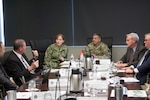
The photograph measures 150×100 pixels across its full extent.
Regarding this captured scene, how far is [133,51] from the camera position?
460 cm

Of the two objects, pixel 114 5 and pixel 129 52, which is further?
pixel 114 5

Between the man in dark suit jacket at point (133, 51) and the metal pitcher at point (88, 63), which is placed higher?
the man in dark suit jacket at point (133, 51)

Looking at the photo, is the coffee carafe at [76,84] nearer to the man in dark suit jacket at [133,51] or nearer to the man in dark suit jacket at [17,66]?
the man in dark suit jacket at [17,66]

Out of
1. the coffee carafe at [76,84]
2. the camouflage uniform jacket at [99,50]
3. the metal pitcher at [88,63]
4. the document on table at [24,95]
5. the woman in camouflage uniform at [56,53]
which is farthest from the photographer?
the camouflage uniform jacket at [99,50]

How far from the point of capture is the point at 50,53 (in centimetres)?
557

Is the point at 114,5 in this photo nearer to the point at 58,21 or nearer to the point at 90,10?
the point at 90,10

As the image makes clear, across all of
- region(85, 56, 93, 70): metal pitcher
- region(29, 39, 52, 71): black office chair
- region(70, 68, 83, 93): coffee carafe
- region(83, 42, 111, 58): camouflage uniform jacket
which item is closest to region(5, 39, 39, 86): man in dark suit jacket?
region(85, 56, 93, 70): metal pitcher

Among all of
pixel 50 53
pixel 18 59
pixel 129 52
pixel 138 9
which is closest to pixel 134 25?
pixel 138 9

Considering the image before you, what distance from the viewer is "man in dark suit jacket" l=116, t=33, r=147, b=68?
4344 millimetres

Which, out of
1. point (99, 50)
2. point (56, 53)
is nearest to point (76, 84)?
point (56, 53)

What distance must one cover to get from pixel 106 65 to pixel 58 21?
9.54ft

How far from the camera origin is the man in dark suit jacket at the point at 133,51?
434 cm

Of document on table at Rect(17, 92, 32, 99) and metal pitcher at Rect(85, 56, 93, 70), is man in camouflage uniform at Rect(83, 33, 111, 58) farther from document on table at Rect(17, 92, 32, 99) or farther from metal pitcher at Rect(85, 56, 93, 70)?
document on table at Rect(17, 92, 32, 99)

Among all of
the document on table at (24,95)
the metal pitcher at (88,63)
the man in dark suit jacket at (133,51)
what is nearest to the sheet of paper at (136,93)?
the document on table at (24,95)
